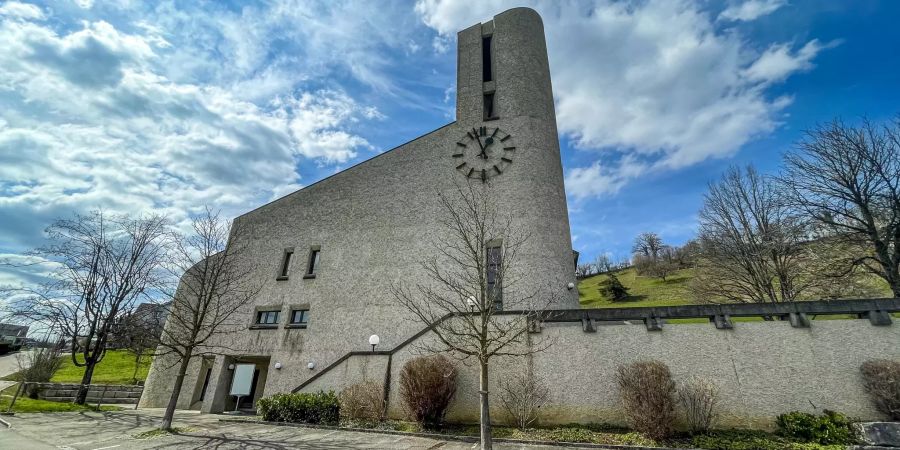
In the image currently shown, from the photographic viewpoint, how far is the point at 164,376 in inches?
729

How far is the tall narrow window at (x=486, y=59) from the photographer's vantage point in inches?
749

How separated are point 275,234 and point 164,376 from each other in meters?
9.21

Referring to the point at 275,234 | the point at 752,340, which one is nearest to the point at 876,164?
the point at 752,340

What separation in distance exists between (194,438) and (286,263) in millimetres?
10219

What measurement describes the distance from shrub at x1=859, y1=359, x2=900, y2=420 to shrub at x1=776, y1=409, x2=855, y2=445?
85cm

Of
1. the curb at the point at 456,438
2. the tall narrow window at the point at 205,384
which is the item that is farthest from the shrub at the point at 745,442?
the tall narrow window at the point at 205,384

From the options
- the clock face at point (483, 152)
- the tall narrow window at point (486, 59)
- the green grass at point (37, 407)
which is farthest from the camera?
the tall narrow window at point (486, 59)

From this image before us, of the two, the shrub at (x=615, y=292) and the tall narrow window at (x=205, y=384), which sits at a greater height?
the shrub at (x=615, y=292)


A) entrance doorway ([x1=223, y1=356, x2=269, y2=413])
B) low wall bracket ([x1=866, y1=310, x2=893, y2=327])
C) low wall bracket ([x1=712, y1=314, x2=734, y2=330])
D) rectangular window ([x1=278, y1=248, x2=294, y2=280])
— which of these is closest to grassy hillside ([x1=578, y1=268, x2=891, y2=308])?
low wall bracket ([x1=712, y1=314, x2=734, y2=330])

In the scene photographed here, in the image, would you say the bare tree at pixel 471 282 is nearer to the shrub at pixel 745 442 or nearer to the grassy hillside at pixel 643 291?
the shrub at pixel 745 442

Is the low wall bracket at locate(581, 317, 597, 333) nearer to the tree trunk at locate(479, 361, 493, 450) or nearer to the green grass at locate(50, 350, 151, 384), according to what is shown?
the tree trunk at locate(479, 361, 493, 450)

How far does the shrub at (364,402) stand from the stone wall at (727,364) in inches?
97.3

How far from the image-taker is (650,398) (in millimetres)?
8125

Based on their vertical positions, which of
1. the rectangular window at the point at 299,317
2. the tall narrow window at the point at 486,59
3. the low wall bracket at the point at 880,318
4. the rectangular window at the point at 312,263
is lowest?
the low wall bracket at the point at 880,318
